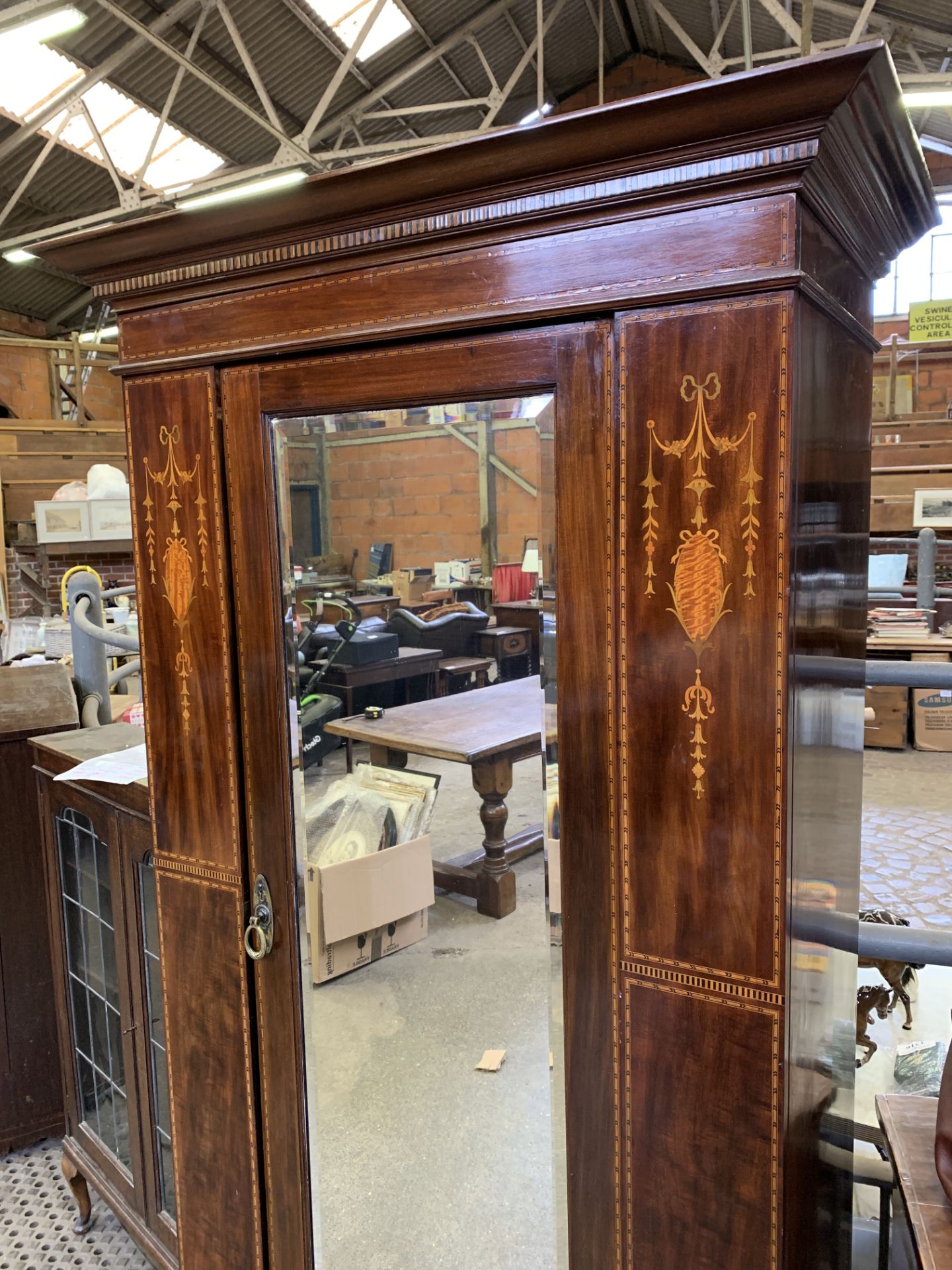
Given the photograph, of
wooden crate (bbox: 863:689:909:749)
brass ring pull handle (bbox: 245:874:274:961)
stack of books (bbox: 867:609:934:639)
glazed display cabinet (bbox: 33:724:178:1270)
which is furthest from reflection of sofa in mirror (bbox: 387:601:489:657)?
wooden crate (bbox: 863:689:909:749)

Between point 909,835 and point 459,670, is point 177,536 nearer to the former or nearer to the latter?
point 459,670

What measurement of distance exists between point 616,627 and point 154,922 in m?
1.07

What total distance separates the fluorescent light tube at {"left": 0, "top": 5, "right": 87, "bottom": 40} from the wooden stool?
16.1ft

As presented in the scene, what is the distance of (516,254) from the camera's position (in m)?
0.94

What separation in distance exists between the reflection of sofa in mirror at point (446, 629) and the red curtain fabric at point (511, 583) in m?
0.04

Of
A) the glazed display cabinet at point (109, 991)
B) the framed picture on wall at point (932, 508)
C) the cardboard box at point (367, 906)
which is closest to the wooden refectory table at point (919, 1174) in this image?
the cardboard box at point (367, 906)

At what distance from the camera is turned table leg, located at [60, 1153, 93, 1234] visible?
1.87m

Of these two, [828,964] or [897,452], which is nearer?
[828,964]

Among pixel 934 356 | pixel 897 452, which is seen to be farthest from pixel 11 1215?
pixel 934 356

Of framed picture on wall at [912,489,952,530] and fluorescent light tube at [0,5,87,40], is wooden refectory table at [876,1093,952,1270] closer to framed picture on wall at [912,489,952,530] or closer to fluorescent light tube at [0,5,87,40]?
framed picture on wall at [912,489,952,530]

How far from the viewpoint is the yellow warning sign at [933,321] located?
6.67 m

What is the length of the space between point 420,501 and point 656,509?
0.37m

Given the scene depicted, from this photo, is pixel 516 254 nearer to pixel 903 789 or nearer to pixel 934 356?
pixel 903 789

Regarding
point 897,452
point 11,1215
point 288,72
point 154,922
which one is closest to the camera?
point 154,922
